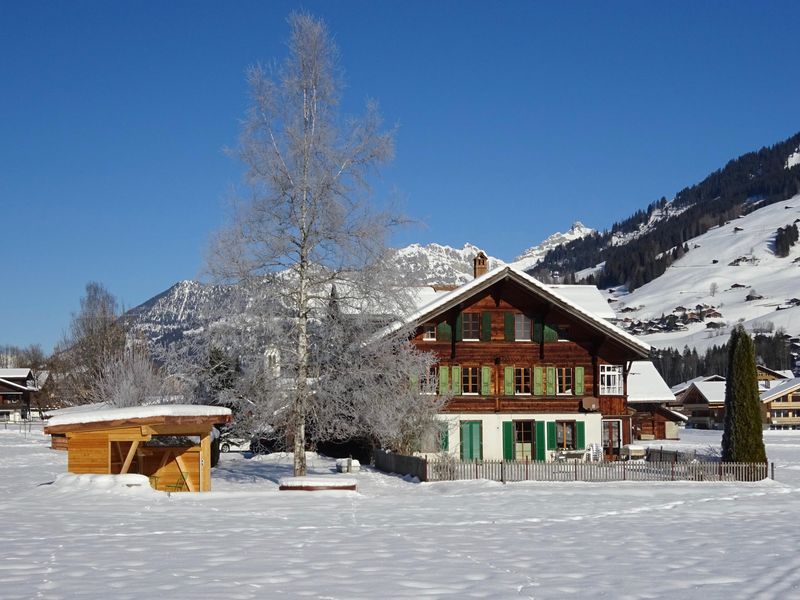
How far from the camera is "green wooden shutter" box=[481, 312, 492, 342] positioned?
136ft

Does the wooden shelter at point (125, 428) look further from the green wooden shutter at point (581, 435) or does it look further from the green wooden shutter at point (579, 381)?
the green wooden shutter at point (579, 381)

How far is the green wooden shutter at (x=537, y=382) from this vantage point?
41.3 metres

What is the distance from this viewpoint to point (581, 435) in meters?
41.2

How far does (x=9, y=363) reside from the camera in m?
165

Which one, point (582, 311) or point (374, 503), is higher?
point (582, 311)

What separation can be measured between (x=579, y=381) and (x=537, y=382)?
191cm

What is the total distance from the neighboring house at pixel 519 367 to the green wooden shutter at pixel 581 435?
43 mm

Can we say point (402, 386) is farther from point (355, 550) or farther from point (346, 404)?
point (355, 550)

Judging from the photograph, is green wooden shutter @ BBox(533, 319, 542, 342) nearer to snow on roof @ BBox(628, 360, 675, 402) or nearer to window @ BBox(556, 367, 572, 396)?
window @ BBox(556, 367, 572, 396)

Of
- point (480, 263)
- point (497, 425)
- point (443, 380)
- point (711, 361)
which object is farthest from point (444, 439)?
point (711, 361)

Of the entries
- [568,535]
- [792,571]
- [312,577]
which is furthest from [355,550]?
[792,571]

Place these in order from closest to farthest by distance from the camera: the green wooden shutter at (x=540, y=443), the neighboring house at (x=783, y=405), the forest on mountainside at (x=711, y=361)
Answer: the green wooden shutter at (x=540, y=443) < the neighboring house at (x=783, y=405) < the forest on mountainside at (x=711, y=361)

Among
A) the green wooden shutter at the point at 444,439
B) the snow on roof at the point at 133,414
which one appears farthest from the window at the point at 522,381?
the snow on roof at the point at 133,414

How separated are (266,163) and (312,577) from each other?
15.9 metres
